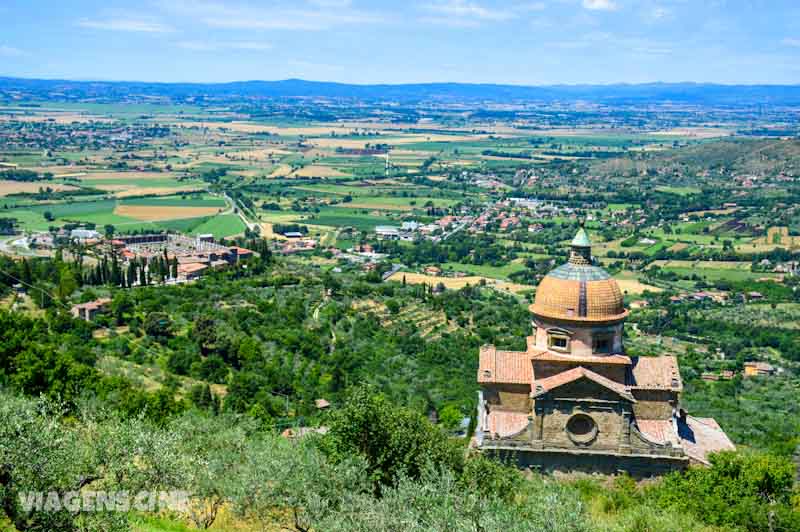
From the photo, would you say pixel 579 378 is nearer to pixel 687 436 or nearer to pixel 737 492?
pixel 687 436

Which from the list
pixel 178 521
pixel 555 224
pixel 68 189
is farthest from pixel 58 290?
pixel 68 189

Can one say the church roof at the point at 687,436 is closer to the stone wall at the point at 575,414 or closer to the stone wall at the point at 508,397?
the stone wall at the point at 575,414

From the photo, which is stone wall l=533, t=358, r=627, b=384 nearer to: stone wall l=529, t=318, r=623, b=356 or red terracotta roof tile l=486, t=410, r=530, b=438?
stone wall l=529, t=318, r=623, b=356

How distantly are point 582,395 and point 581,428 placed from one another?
4.57ft

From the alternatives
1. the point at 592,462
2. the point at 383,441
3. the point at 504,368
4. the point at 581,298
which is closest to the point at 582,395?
the point at 592,462

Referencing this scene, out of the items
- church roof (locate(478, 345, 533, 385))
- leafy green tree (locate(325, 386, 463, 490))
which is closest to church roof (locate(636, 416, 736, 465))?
church roof (locate(478, 345, 533, 385))

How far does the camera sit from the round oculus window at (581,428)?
33.6 metres

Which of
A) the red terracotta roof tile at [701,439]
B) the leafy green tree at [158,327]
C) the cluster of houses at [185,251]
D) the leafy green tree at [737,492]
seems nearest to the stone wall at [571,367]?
the red terracotta roof tile at [701,439]

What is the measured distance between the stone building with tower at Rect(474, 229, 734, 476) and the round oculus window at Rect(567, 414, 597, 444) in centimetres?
4

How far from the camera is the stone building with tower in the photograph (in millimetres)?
33406

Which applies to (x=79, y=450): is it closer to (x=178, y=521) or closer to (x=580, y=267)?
(x=178, y=521)

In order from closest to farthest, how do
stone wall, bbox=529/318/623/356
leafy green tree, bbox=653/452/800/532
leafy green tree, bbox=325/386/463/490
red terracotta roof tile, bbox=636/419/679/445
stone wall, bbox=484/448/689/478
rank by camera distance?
leafy green tree, bbox=325/386/463/490 < leafy green tree, bbox=653/452/800/532 < stone wall, bbox=484/448/689/478 < red terracotta roof tile, bbox=636/419/679/445 < stone wall, bbox=529/318/623/356

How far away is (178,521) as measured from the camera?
23.4 meters

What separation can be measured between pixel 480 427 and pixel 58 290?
1862 inches
